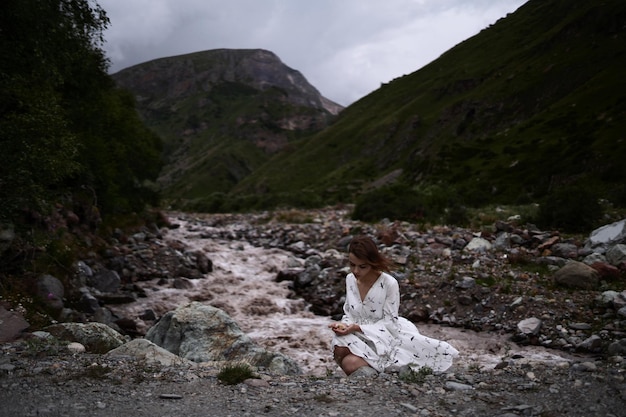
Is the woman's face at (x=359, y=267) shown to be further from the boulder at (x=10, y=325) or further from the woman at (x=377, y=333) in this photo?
the boulder at (x=10, y=325)

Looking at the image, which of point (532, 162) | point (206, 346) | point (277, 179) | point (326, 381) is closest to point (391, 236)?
point (206, 346)

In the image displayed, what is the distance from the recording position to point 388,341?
567cm

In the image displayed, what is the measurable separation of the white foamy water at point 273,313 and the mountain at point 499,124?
17.1 meters

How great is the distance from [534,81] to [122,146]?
64530 mm

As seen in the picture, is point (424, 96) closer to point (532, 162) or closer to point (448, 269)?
point (532, 162)

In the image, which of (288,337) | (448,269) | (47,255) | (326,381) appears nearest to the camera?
(326,381)

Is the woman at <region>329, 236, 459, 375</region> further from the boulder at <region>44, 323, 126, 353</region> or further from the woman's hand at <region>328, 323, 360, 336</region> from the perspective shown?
the boulder at <region>44, 323, 126, 353</region>

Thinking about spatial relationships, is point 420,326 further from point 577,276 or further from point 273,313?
point 273,313

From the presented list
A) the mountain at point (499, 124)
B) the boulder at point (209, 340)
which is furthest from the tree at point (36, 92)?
the mountain at point (499, 124)

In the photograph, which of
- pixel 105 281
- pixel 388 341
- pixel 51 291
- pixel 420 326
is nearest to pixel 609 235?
pixel 420 326

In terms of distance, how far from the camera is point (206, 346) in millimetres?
7730

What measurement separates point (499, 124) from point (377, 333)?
65.5 m

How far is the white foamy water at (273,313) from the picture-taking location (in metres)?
8.46

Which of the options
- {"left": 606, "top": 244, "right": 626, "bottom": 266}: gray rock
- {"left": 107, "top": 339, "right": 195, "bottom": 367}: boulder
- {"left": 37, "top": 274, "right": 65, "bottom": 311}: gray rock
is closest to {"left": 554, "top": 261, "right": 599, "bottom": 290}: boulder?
{"left": 606, "top": 244, "right": 626, "bottom": 266}: gray rock
